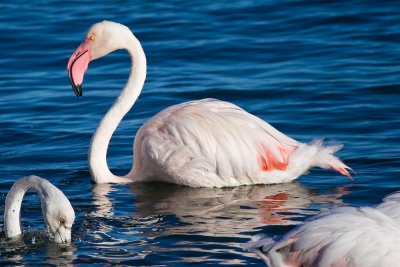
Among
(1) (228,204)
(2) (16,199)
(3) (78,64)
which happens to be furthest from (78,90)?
(2) (16,199)

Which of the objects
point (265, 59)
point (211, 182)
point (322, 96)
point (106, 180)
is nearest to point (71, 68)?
point (106, 180)

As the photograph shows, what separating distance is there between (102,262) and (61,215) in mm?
466

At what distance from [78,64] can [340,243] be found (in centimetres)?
401

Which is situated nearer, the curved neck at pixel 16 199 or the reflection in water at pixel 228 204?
the curved neck at pixel 16 199

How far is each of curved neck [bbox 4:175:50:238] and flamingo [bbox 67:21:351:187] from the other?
172cm

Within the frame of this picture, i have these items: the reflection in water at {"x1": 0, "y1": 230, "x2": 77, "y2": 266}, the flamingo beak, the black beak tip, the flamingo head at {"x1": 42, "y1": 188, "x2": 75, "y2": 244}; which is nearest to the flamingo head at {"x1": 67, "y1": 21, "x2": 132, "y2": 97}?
the flamingo beak

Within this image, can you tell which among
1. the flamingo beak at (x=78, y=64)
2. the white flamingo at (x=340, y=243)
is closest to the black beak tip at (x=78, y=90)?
the flamingo beak at (x=78, y=64)

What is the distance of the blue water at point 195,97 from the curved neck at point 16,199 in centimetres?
11

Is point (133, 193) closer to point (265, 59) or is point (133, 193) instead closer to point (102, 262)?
point (102, 262)

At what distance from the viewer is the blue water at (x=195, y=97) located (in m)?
7.13

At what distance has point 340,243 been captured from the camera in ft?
17.9

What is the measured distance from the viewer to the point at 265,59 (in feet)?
40.9

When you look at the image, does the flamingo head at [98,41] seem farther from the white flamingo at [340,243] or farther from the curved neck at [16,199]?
the white flamingo at [340,243]

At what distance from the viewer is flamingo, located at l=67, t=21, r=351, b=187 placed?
8195 millimetres
